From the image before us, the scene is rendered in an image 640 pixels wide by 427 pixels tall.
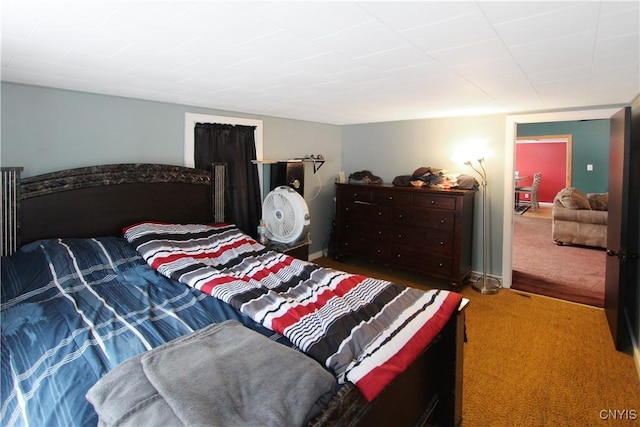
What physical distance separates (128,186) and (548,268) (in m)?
4.95

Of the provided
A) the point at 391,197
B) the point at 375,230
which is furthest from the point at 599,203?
the point at 375,230

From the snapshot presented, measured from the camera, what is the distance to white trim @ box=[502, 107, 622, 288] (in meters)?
3.46

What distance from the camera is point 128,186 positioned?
2.90 meters

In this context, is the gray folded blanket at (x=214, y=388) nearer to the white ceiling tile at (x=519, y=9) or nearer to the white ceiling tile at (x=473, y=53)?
the white ceiling tile at (x=519, y=9)

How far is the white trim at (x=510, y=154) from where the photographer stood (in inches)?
136

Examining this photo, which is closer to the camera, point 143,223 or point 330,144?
point 143,223

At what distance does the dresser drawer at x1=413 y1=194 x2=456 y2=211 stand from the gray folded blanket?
295cm

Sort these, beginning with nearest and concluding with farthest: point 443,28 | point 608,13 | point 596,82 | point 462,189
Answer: point 608,13, point 443,28, point 596,82, point 462,189

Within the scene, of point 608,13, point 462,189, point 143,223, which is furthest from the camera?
point 462,189

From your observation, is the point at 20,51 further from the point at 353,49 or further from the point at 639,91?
the point at 639,91

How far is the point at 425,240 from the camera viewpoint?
404 cm

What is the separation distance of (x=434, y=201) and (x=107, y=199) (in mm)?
3139

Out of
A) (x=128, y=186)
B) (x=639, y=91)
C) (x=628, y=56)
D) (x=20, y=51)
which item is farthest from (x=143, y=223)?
(x=639, y=91)

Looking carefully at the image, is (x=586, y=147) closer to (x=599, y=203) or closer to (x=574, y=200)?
(x=599, y=203)
